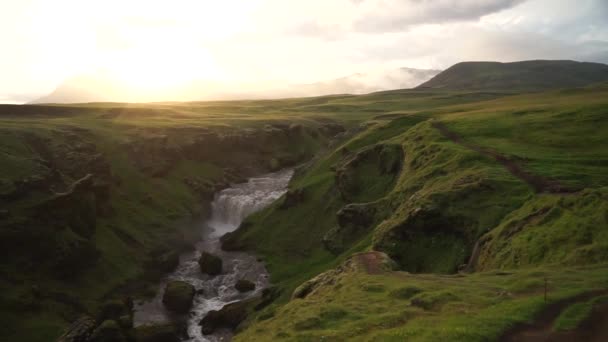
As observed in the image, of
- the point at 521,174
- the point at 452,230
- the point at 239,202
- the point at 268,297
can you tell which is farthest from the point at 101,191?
the point at 521,174

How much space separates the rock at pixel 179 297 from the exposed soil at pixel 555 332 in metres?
59.0

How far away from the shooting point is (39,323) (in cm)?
6319

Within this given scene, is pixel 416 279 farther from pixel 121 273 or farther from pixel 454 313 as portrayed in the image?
pixel 121 273

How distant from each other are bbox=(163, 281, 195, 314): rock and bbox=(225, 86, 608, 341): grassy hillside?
48.3 feet

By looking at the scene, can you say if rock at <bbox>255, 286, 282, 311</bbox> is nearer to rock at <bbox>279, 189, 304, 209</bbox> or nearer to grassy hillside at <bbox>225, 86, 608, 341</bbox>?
grassy hillside at <bbox>225, 86, 608, 341</bbox>

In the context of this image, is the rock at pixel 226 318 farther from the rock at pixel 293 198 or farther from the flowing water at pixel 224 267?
the rock at pixel 293 198

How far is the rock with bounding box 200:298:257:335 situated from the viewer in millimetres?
65250

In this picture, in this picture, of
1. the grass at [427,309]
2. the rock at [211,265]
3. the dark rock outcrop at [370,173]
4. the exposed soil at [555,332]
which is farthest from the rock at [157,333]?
the exposed soil at [555,332]

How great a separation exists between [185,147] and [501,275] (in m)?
118

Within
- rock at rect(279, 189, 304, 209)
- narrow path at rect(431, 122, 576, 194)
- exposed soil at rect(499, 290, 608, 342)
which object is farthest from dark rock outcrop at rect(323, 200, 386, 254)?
exposed soil at rect(499, 290, 608, 342)

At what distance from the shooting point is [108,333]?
52250 millimetres

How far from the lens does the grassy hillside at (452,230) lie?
25969 millimetres

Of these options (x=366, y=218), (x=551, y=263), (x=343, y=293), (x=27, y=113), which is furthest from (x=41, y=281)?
(x=27, y=113)

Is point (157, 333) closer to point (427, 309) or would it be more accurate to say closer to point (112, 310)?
point (112, 310)
